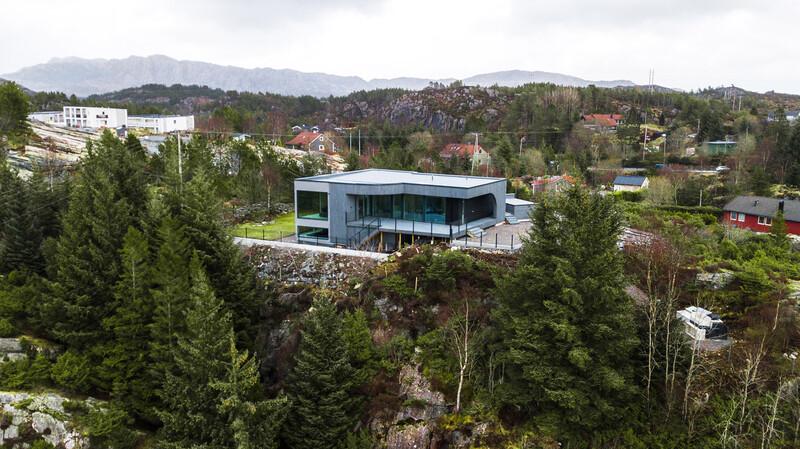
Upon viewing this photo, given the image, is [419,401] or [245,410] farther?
[419,401]

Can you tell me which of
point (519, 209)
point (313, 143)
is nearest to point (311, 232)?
point (519, 209)

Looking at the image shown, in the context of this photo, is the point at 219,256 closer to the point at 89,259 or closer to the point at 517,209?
the point at 89,259

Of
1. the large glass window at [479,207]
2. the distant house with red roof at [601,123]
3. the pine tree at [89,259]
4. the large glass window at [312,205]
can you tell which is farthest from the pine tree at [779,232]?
the distant house with red roof at [601,123]

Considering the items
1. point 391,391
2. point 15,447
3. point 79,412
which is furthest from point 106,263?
point 391,391

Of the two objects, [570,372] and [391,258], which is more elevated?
[391,258]

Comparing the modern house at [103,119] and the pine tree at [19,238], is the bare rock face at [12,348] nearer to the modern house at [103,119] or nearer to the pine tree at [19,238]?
the pine tree at [19,238]

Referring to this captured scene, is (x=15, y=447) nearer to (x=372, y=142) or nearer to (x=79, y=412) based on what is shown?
(x=79, y=412)
